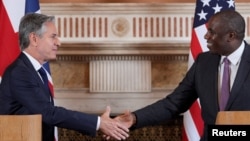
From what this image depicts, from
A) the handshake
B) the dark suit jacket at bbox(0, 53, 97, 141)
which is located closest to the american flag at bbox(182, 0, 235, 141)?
the handshake

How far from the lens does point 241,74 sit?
118 inches

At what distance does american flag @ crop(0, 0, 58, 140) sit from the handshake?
0.82 m

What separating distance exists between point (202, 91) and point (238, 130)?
0.99 meters

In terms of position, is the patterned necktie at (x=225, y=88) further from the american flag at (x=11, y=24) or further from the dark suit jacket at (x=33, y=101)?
the american flag at (x=11, y=24)

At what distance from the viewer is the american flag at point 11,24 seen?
3824 mm

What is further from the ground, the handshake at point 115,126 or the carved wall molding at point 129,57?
the handshake at point 115,126

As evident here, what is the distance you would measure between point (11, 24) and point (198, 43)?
117 centimetres

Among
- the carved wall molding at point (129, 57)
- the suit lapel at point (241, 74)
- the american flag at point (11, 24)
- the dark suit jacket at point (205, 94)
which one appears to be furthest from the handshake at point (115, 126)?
the carved wall molding at point (129, 57)

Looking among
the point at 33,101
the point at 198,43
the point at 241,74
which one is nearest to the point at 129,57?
the point at 198,43

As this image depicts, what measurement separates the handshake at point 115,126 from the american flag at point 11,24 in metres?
0.82

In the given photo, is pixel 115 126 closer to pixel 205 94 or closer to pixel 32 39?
pixel 205 94

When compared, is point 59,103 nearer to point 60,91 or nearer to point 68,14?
point 60,91

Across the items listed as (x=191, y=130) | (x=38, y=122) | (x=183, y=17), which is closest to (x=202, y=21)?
(x=183, y=17)

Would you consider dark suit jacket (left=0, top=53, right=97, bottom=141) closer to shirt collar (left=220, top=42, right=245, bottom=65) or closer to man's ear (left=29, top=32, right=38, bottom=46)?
man's ear (left=29, top=32, right=38, bottom=46)
